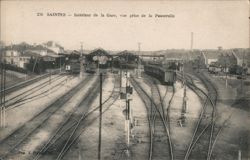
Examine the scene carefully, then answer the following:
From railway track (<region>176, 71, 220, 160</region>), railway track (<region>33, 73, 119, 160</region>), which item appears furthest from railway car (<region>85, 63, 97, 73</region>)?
railway track (<region>176, 71, 220, 160</region>)

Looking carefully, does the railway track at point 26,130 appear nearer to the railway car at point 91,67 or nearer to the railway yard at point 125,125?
the railway yard at point 125,125

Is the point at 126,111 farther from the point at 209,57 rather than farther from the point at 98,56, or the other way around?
the point at 209,57

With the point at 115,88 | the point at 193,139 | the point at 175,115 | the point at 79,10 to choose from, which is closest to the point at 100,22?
the point at 79,10

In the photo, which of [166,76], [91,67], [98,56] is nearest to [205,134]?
[166,76]

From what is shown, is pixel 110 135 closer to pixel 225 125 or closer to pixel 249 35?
pixel 225 125

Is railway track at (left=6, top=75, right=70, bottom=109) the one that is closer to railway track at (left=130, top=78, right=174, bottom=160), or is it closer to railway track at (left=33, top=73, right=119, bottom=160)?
railway track at (left=33, top=73, right=119, bottom=160)

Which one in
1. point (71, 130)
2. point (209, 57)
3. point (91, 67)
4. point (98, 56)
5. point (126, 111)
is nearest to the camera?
point (126, 111)
